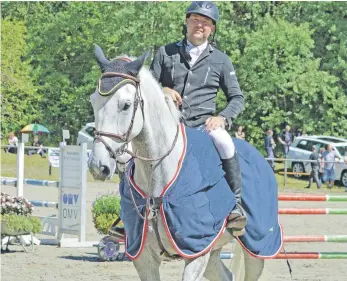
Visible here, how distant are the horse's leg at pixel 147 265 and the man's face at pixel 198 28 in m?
1.62

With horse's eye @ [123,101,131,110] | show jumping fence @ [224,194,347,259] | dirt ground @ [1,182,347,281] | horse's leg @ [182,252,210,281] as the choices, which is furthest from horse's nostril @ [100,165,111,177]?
show jumping fence @ [224,194,347,259]

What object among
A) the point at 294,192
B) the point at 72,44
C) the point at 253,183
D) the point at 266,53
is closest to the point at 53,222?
the point at 253,183

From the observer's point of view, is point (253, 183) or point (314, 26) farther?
point (314, 26)

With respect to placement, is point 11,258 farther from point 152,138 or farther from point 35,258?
point 152,138

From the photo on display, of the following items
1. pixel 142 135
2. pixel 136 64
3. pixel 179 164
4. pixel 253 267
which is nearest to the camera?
pixel 136 64

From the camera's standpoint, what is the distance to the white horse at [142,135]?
5879 mm

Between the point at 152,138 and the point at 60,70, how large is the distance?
44.0 meters

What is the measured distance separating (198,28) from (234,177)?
43.8 inches

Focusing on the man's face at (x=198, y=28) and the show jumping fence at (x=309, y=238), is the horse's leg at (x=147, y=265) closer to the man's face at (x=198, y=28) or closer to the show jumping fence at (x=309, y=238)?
the man's face at (x=198, y=28)

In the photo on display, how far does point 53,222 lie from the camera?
1489 centimetres

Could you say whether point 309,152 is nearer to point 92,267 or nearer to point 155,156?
point 92,267

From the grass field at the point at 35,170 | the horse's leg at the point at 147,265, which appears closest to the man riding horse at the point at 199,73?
the horse's leg at the point at 147,265

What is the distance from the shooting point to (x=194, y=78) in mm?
7055

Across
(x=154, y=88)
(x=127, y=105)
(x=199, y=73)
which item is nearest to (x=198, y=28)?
(x=199, y=73)
